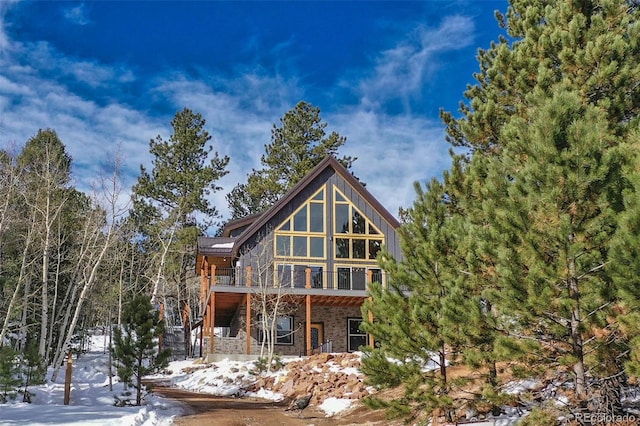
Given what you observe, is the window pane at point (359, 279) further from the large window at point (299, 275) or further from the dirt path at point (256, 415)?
the dirt path at point (256, 415)

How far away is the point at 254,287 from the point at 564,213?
17.5 m

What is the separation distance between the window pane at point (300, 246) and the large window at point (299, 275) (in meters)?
0.55

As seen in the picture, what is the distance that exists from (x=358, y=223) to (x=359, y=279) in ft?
8.08

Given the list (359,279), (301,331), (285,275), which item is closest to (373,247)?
(359,279)

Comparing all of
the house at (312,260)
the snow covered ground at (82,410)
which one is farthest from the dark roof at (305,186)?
the snow covered ground at (82,410)

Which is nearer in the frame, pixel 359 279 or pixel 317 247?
pixel 359 279

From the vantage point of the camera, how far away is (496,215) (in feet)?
21.8

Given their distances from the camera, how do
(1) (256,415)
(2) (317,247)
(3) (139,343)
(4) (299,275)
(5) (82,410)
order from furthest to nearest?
(2) (317,247), (4) (299,275), (3) (139,343), (1) (256,415), (5) (82,410)

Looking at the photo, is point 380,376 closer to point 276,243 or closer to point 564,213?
point 564,213

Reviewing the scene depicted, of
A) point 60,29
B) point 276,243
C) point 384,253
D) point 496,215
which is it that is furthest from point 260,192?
point 496,215

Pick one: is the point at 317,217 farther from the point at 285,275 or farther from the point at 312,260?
the point at 285,275

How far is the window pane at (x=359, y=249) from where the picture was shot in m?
24.9

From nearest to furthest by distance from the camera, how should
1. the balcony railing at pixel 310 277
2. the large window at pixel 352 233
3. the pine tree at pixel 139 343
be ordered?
1. the pine tree at pixel 139 343
2. the balcony railing at pixel 310 277
3. the large window at pixel 352 233

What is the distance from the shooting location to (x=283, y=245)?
2438 cm
